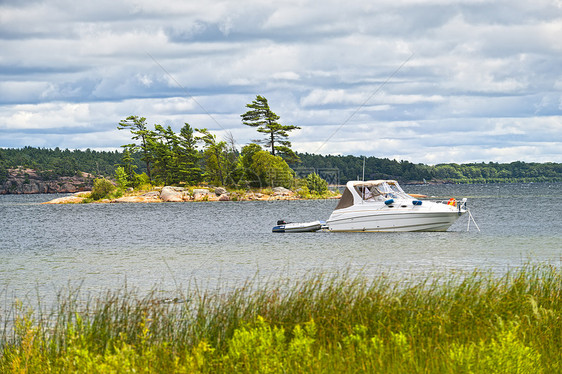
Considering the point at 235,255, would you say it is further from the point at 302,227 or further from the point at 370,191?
the point at 302,227

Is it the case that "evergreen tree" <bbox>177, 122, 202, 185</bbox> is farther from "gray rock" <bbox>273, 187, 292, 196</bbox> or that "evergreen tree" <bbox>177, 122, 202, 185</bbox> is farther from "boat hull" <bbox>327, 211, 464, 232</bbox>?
"boat hull" <bbox>327, 211, 464, 232</bbox>

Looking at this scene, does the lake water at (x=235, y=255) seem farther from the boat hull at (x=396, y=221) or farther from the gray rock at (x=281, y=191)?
the gray rock at (x=281, y=191)

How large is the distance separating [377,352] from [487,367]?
62.0 inches

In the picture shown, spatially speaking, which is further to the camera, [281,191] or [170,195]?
[170,195]

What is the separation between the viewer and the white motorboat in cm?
3519

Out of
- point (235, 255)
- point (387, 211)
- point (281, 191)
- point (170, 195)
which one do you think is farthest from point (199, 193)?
point (235, 255)

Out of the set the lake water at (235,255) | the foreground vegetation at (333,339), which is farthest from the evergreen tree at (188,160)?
the foreground vegetation at (333,339)

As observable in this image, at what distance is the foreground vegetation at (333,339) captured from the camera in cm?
755

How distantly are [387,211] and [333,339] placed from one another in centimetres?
2579

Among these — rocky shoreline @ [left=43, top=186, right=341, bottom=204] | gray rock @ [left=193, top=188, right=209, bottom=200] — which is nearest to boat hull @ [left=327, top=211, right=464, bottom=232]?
rocky shoreline @ [left=43, top=186, right=341, bottom=204]

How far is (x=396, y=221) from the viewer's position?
35.2 meters

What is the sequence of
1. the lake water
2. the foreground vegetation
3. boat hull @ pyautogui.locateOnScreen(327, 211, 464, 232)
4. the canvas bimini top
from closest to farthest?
the foreground vegetation, the lake water, boat hull @ pyautogui.locateOnScreen(327, 211, 464, 232), the canvas bimini top

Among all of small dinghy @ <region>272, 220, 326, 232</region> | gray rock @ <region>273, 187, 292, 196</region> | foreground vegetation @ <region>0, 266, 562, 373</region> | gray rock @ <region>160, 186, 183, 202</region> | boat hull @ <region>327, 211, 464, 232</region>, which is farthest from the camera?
gray rock @ <region>160, 186, 183, 202</region>

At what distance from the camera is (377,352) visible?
8320mm
